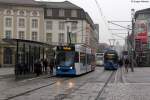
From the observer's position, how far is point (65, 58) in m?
43.6

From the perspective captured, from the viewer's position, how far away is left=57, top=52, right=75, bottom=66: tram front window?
43438 millimetres

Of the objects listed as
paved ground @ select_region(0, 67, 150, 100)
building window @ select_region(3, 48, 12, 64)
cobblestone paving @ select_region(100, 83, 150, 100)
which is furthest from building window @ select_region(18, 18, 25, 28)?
cobblestone paving @ select_region(100, 83, 150, 100)

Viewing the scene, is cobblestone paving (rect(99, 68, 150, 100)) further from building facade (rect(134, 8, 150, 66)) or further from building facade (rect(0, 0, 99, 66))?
building facade (rect(134, 8, 150, 66))

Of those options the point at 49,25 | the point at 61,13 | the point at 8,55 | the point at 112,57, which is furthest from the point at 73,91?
the point at 49,25

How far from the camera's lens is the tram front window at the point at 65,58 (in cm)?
4344

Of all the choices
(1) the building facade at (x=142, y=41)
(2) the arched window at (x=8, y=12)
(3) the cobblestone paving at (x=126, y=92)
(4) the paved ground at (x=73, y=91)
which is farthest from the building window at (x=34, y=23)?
(3) the cobblestone paving at (x=126, y=92)

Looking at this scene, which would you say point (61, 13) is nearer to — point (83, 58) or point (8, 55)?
point (8, 55)

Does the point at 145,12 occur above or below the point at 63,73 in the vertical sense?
above

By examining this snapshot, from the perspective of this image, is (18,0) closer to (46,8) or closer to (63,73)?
(46,8)

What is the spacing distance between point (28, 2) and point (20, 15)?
3341 millimetres

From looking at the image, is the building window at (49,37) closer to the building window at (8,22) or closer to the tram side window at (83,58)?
the building window at (8,22)

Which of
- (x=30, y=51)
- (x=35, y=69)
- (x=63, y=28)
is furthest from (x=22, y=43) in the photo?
(x=63, y=28)

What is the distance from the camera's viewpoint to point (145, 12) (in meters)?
128

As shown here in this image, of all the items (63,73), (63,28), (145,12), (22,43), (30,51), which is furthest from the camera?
(145,12)
